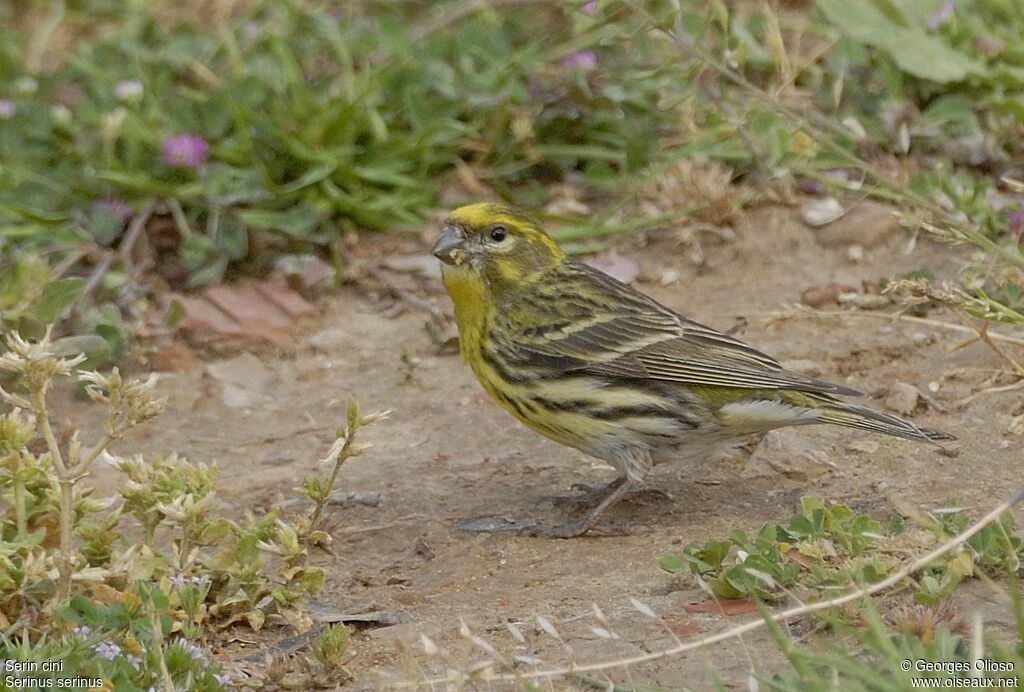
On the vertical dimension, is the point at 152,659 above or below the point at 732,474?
above

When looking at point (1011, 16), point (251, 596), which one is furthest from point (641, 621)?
point (1011, 16)

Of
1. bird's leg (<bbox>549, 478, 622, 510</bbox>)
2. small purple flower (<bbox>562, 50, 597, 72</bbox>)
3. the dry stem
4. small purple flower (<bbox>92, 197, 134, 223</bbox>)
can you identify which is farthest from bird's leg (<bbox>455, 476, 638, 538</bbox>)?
small purple flower (<bbox>562, 50, 597, 72</bbox>)

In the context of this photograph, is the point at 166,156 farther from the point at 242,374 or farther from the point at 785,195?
the point at 785,195

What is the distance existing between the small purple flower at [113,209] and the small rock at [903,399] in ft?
11.5

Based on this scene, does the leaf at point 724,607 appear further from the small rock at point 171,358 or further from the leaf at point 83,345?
the small rock at point 171,358

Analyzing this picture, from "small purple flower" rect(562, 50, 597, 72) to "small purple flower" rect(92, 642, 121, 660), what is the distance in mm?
4249

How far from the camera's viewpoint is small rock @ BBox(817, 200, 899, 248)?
665 cm

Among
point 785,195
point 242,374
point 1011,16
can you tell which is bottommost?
point 242,374

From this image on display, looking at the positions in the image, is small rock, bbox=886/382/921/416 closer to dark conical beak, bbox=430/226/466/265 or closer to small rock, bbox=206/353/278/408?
dark conical beak, bbox=430/226/466/265

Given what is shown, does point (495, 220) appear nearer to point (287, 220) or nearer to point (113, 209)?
point (287, 220)

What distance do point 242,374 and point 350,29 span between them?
226cm

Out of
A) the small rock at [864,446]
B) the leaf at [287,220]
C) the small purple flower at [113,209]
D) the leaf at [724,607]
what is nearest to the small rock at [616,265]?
the leaf at [287,220]

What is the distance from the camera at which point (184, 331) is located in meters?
6.57

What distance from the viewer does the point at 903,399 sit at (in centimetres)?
541
